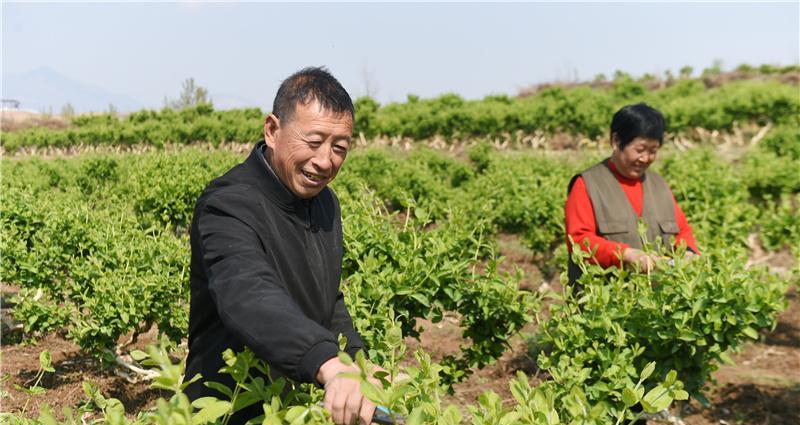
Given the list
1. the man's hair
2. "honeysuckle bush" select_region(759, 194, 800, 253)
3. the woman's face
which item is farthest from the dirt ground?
the man's hair

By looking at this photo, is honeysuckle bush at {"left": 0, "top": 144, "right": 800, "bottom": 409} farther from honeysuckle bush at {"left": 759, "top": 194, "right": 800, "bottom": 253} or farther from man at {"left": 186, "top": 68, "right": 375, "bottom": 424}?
man at {"left": 186, "top": 68, "right": 375, "bottom": 424}

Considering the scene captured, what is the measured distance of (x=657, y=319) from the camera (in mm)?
3268

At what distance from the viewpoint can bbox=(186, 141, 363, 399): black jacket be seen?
1.43 m

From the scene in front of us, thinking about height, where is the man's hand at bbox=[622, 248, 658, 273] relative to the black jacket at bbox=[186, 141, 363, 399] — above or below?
below

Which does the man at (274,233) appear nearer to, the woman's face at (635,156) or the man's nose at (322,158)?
the man's nose at (322,158)

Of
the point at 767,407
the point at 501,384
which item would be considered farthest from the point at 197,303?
the point at 767,407

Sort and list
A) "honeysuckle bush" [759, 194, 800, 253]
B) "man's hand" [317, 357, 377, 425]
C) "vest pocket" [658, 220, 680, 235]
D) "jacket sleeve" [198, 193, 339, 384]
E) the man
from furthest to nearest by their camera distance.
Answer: "honeysuckle bush" [759, 194, 800, 253] < "vest pocket" [658, 220, 680, 235] < the man < "jacket sleeve" [198, 193, 339, 384] < "man's hand" [317, 357, 377, 425]

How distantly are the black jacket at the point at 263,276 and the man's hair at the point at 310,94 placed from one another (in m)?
0.17

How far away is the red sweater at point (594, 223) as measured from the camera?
12.1 ft

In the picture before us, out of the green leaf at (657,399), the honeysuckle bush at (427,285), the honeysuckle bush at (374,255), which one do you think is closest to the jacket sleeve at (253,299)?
the honeysuckle bush at (374,255)

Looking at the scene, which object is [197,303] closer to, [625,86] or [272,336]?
[272,336]

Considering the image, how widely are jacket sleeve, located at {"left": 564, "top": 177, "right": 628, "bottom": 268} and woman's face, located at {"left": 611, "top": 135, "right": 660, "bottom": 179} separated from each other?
25cm

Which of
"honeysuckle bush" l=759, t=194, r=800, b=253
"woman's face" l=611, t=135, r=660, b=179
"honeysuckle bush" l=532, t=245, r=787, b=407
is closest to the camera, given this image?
"honeysuckle bush" l=532, t=245, r=787, b=407

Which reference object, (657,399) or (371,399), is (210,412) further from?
(657,399)
